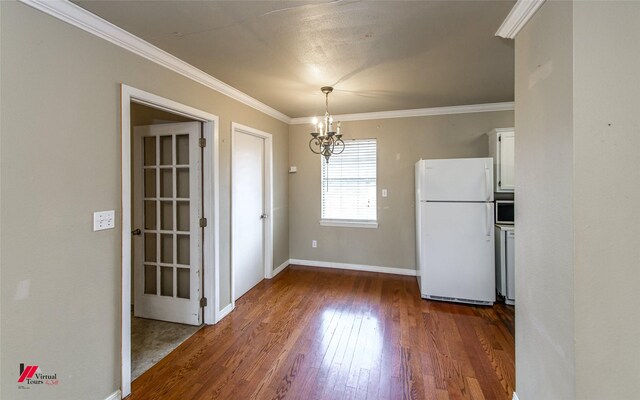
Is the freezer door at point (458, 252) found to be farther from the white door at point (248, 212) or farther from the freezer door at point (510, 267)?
the white door at point (248, 212)

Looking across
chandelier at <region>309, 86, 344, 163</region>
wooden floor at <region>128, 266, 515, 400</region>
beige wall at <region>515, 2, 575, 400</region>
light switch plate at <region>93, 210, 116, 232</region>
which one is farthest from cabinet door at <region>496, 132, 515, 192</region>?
light switch plate at <region>93, 210, 116, 232</region>

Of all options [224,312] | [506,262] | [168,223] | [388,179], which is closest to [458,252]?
[506,262]

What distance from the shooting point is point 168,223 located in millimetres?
2885

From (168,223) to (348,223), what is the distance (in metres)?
2.58

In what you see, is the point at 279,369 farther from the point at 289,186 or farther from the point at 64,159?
the point at 289,186

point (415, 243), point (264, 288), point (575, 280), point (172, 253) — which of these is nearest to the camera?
point (575, 280)

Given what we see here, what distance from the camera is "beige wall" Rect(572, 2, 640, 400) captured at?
1.15 meters

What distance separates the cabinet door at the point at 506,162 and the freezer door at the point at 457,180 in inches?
17.4

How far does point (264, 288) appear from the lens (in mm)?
3744

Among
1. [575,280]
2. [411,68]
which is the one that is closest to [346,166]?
[411,68]

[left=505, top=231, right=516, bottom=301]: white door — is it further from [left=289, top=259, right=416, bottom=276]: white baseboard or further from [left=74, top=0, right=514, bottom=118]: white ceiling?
[left=74, top=0, right=514, bottom=118]: white ceiling

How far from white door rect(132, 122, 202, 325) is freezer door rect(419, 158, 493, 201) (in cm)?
256

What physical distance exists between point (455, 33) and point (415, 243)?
285 centimetres
